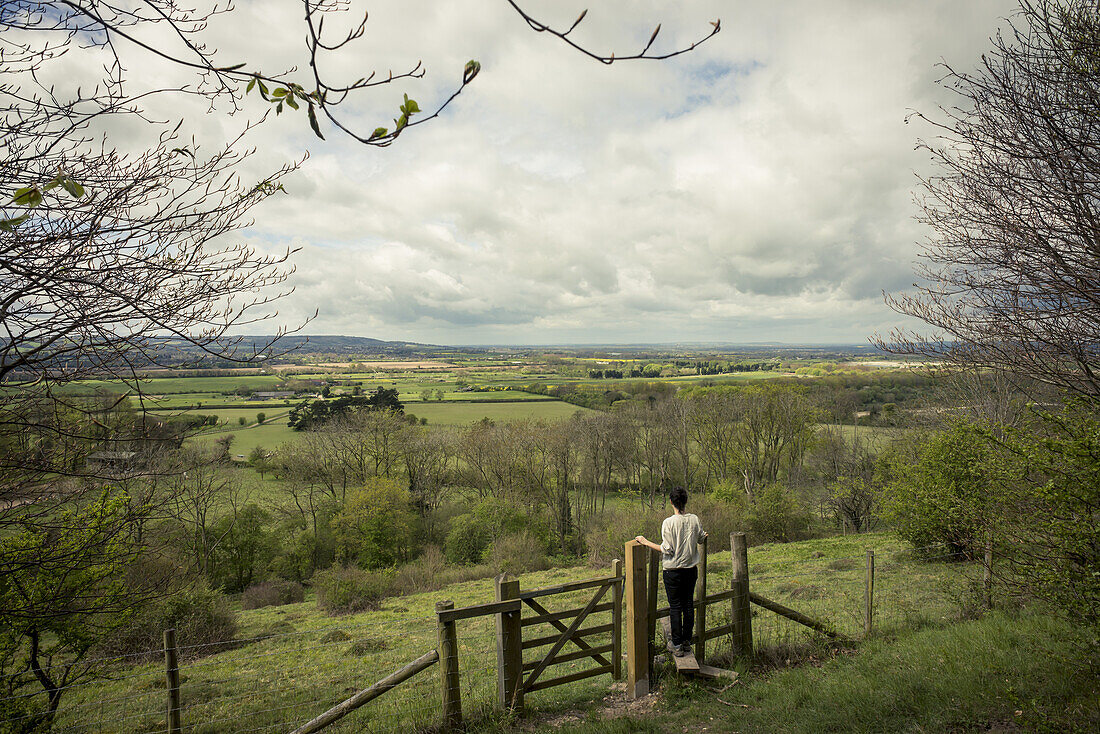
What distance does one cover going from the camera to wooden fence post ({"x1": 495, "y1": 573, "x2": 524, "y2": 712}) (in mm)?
5598

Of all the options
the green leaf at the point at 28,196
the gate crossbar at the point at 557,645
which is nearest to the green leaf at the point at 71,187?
the green leaf at the point at 28,196

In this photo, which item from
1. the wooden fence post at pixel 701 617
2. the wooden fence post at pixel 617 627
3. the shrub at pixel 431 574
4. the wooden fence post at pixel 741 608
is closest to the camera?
the wooden fence post at pixel 617 627

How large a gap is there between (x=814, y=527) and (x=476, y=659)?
3121 centimetres

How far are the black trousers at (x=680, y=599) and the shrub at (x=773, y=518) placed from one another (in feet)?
89.7

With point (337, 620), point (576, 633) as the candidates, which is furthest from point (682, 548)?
point (337, 620)

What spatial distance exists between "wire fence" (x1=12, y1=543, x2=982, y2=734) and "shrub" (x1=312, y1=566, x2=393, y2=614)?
73.1 inches

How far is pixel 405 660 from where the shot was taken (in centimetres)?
1301

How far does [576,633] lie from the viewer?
6055 millimetres

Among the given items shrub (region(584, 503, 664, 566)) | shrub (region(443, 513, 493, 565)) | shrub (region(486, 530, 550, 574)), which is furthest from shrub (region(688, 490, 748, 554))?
shrub (region(443, 513, 493, 565))

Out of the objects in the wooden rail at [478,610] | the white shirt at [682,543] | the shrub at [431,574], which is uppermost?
the white shirt at [682,543]

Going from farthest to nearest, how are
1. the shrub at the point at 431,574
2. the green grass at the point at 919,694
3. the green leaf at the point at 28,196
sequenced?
the shrub at the point at 431,574 → the green grass at the point at 919,694 → the green leaf at the point at 28,196

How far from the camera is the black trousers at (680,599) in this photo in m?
6.04

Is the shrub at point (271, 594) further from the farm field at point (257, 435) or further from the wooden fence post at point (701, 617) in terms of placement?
the wooden fence post at point (701, 617)

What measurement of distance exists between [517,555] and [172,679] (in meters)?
25.1
